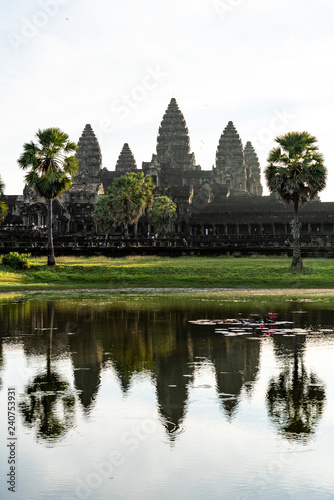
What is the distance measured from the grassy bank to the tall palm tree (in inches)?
135

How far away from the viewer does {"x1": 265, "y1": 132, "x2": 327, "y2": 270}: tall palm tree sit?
47938 millimetres

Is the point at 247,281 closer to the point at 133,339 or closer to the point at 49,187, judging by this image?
the point at 49,187

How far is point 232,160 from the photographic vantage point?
170500 millimetres

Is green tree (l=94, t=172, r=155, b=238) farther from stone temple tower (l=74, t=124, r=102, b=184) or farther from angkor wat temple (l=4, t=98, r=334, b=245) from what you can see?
stone temple tower (l=74, t=124, r=102, b=184)

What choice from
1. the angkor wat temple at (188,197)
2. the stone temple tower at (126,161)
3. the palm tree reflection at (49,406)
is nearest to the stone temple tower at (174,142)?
the angkor wat temple at (188,197)

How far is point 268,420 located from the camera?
10211mm

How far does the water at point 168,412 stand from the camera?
7980 millimetres

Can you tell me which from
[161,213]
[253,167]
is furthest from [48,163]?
[253,167]

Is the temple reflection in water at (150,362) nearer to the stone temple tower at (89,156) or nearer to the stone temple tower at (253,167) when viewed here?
the stone temple tower at (89,156)

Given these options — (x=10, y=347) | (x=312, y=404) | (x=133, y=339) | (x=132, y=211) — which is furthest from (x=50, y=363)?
(x=132, y=211)

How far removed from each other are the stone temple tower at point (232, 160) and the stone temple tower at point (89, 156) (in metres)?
28.4

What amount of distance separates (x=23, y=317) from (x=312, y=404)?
551 inches

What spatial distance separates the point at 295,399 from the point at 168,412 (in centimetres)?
216

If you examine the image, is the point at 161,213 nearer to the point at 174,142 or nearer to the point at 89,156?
the point at 174,142
